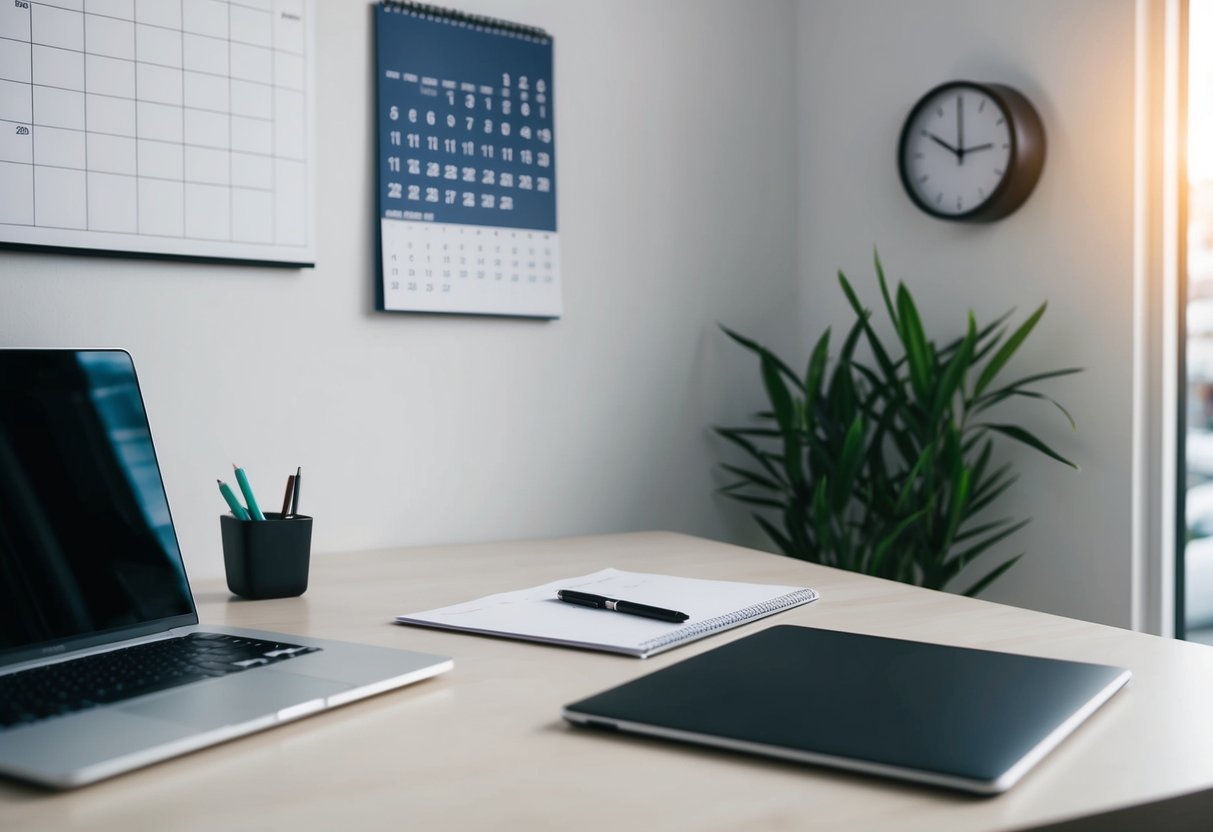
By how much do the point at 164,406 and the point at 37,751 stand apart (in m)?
0.79

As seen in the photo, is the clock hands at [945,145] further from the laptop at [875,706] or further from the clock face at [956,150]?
the laptop at [875,706]

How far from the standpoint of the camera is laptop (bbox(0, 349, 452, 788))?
0.65 meters

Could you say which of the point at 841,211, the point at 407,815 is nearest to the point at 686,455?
the point at 841,211

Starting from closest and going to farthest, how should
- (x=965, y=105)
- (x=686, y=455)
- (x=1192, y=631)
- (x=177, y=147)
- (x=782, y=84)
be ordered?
(x=177, y=147)
(x=1192, y=631)
(x=965, y=105)
(x=686, y=455)
(x=782, y=84)

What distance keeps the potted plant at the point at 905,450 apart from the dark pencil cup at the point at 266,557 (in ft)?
2.67

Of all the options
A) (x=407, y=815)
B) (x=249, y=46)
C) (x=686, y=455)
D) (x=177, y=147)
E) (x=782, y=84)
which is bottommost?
(x=407, y=815)

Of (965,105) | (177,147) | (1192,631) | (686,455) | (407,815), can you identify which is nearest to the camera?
(407,815)

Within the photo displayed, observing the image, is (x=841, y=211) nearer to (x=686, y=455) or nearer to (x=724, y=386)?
(x=724, y=386)

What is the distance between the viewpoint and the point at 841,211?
1.94 m

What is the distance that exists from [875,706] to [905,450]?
41.0 inches

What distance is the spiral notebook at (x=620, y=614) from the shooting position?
89cm

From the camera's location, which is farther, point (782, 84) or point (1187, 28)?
point (782, 84)

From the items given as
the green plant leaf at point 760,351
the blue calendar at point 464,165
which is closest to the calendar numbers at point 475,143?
the blue calendar at point 464,165

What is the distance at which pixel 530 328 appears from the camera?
1664 millimetres
